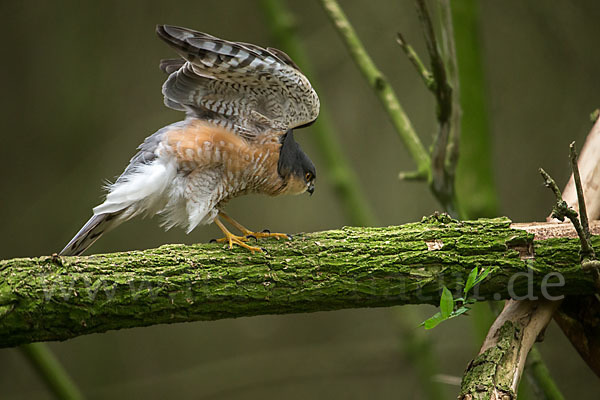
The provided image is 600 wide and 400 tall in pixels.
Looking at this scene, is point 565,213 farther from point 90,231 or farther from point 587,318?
point 90,231

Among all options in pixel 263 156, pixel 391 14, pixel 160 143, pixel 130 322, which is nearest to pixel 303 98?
pixel 263 156

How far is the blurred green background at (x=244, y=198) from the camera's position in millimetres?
4957

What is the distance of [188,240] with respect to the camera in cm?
541

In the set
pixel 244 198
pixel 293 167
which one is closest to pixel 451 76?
pixel 293 167

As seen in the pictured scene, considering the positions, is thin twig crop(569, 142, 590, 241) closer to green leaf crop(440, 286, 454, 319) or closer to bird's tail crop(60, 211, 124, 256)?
green leaf crop(440, 286, 454, 319)

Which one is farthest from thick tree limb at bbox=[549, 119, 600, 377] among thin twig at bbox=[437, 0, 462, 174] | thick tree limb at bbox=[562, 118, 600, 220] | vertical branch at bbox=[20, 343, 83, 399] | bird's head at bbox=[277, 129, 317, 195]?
vertical branch at bbox=[20, 343, 83, 399]

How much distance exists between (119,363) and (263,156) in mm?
3550

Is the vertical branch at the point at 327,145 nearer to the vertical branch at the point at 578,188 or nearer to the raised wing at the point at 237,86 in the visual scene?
the raised wing at the point at 237,86

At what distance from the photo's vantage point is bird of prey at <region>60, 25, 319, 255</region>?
2.26m

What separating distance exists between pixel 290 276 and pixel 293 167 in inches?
39.7

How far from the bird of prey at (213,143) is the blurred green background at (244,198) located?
242 cm

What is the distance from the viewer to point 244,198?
5.45 m

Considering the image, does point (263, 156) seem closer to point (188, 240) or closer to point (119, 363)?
point (188, 240)

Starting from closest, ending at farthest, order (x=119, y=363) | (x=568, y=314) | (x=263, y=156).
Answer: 1. (x=568, y=314)
2. (x=263, y=156)
3. (x=119, y=363)
